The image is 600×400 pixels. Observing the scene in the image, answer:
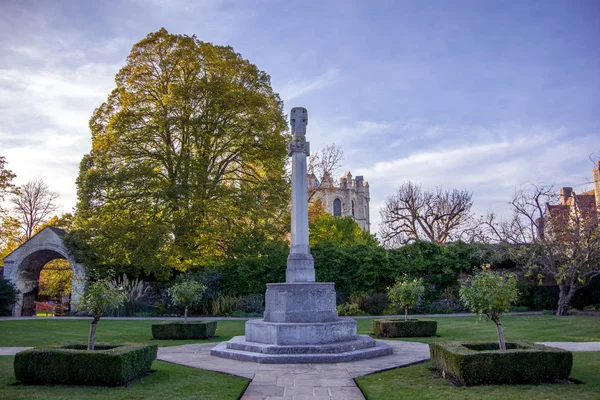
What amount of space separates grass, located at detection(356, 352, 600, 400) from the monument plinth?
2032 millimetres

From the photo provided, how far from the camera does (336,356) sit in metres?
9.77

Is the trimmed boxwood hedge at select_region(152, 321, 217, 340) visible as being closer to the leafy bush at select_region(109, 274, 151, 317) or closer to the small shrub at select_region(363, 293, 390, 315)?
the leafy bush at select_region(109, 274, 151, 317)

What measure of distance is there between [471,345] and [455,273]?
1811 centimetres

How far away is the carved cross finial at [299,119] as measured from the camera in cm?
1317

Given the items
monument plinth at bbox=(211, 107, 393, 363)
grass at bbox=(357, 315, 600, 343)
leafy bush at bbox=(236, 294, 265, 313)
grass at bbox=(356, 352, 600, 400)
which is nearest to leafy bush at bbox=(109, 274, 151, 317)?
leafy bush at bbox=(236, 294, 265, 313)

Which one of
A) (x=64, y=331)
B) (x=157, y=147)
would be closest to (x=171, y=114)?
(x=157, y=147)

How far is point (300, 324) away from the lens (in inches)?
420

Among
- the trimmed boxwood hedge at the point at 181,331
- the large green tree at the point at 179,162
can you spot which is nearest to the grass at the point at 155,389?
the trimmed boxwood hedge at the point at 181,331

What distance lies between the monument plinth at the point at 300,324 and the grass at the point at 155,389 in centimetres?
197

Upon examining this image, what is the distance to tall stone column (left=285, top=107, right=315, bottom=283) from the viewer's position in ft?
39.8

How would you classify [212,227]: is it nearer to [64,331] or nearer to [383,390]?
[64,331]

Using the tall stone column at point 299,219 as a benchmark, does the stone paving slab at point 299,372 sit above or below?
below

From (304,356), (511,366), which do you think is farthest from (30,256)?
(511,366)

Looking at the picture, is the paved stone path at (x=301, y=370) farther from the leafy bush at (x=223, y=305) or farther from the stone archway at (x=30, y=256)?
the stone archway at (x=30, y=256)
